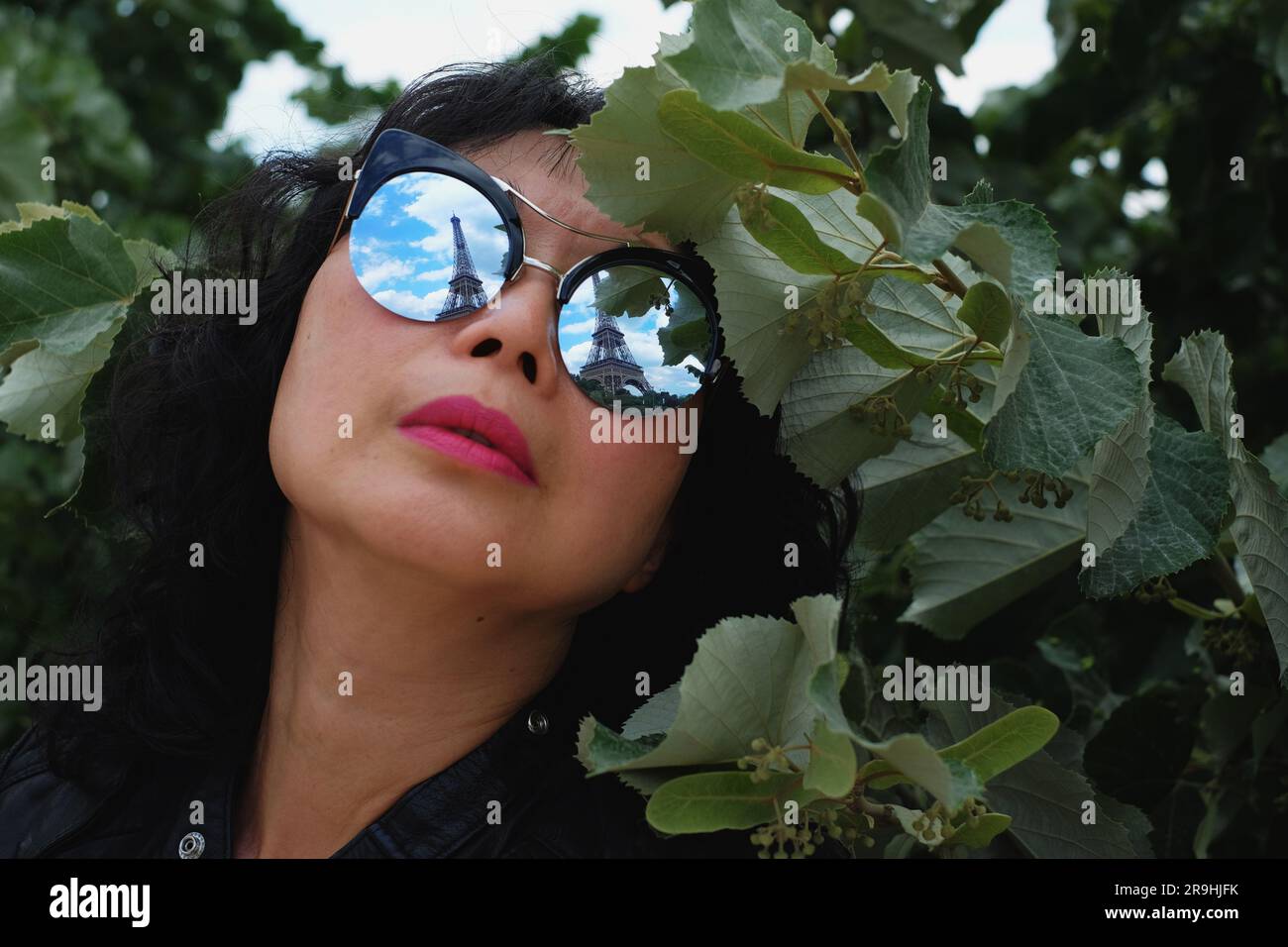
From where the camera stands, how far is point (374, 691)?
111 centimetres

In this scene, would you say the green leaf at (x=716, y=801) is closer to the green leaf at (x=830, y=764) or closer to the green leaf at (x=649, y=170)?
the green leaf at (x=830, y=764)

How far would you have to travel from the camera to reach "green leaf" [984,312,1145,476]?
0.83 metres

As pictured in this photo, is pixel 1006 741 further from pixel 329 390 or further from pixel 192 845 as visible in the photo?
pixel 192 845

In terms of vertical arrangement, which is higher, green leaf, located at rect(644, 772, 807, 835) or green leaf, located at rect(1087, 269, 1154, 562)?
green leaf, located at rect(1087, 269, 1154, 562)

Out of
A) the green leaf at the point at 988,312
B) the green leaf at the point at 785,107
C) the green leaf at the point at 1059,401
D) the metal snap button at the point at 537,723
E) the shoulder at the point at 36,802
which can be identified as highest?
the green leaf at the point at 785,107

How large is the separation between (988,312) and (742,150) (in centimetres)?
19

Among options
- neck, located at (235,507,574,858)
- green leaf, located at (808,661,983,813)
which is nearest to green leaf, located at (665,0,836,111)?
green leaf, located at (808,661,983,813)

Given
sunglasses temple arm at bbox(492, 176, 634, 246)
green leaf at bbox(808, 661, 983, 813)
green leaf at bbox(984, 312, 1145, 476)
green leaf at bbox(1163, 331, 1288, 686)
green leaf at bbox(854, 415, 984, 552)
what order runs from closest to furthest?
green leaf at bbox(808, 661, 983, 813), green leaf at bbox(984, 312, 1145, 476), green leaf at bbox(1163, 331, 1288, 686), sunglasses temple arm at bbox(492, 176, 634, 246), green leaf at bbox(854, 415, 984, 552)

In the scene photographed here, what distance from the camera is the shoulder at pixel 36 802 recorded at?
47.8 inches

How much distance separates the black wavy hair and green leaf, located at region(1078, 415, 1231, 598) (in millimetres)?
310

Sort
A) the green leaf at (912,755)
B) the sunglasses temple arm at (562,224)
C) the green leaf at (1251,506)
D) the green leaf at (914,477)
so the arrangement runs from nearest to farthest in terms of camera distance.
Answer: the green leaf at (912,755), the green leaf at (1251,506), the sunglasses temple arm at (562,224), the green leaf at (914,477)

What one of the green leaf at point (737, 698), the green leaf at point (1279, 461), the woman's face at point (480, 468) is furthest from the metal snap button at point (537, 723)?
the green leaf at point (1279, 461)

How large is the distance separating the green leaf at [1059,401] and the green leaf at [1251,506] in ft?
0.53

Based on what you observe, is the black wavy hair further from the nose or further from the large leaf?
the large leaf
